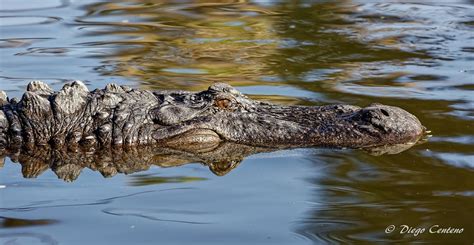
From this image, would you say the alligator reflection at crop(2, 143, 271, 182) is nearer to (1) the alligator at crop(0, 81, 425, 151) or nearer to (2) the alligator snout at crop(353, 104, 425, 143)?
(1) the alligator at crop(0, 81, 425, 151)

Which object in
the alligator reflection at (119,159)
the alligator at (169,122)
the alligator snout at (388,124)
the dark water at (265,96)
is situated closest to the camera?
the dark water at (265,96)

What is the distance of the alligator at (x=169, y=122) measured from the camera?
8.35 meters

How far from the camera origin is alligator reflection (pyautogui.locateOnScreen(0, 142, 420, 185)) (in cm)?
789

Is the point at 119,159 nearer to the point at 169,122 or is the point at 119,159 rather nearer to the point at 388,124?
the point at 169,122

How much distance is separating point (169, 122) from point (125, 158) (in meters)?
0.51

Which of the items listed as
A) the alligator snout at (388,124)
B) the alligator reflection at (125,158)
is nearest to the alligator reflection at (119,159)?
the alligator reflection at (125,158)

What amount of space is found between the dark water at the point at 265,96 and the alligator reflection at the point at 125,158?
9cm

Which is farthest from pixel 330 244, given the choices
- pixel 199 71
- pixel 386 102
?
→ pixel 199 71

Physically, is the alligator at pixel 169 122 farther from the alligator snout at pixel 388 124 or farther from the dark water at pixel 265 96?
the dark water at pixel 265 96

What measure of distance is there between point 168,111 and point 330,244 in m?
2.82

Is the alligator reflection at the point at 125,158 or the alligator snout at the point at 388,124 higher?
the alligator snout at the point at 388,124

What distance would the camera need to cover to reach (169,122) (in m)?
8.52

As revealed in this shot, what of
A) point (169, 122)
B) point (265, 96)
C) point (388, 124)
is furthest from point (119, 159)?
point (265, 96)

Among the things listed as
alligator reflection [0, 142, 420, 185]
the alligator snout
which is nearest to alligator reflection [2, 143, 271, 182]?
alligator reflection [0, 142, 420, 185]
